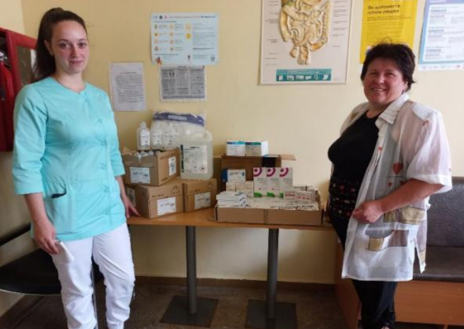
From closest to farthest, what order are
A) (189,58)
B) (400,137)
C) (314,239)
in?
1. (400,137)
2. (189,58)
3. (314,239)

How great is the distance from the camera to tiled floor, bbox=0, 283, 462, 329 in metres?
1.90

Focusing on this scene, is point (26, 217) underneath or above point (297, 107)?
underneath

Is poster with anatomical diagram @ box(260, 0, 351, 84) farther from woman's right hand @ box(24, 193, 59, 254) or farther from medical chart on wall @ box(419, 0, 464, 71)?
woman's right hand @ box(24, 193, 59, 254)

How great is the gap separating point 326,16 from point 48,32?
1459 mm

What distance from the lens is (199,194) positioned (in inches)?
71.3

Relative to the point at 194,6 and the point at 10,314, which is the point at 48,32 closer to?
the point at 194,6

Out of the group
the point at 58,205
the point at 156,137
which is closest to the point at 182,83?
the point at 156,137

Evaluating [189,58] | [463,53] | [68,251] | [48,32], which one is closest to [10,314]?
[68,251]

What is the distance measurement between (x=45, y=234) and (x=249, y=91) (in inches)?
53.2

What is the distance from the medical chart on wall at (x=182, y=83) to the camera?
198cm

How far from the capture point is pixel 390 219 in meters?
1.23

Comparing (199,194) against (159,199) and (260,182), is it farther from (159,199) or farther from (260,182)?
(260,182)

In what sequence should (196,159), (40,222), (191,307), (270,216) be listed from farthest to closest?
(191,307), (196,159), (270,216), (40,222)

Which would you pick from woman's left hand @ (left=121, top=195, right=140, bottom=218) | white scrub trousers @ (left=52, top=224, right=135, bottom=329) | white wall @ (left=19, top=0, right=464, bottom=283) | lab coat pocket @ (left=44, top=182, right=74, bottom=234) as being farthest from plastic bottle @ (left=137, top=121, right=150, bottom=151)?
lab coat pocket @ (left=44, top=182, right=74, bottom=234)
